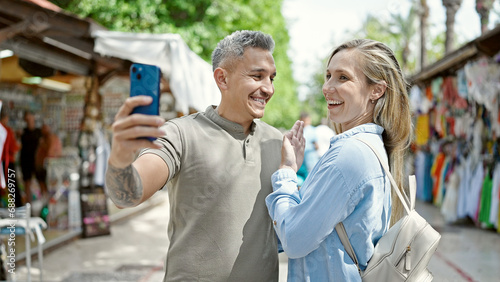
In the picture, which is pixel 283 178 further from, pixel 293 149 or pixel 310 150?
pixel 310 150

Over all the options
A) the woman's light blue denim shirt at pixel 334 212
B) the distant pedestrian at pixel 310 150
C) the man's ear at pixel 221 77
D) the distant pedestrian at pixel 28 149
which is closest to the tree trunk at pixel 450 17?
the distant pedestrian at pixel 310 150

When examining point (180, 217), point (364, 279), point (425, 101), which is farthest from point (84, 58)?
point (425, 101)

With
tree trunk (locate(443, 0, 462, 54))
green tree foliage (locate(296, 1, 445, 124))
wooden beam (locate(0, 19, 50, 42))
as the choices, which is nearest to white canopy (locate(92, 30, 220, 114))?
wooden beam (locate(0, 19, 50, 42))

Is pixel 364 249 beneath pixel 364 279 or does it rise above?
above

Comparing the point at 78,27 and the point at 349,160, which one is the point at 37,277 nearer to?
the point at 78,27

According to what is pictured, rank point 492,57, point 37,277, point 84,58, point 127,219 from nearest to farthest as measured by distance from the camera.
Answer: point 37,277, point 492,57, point 84,58, point 127,219

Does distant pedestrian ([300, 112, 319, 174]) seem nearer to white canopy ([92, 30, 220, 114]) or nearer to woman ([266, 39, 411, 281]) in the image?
Answer: white canopy ([92, 30, 220, 114])

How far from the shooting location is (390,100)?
6.32 ft

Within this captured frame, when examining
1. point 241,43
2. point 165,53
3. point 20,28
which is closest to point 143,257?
point 165,53

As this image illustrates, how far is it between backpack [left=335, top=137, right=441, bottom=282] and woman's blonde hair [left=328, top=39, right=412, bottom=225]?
23cm

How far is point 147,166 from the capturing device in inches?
64.9

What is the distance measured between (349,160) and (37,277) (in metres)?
5.35

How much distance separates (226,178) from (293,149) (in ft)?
1.04

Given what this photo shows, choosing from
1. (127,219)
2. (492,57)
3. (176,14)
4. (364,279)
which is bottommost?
(127,219)
